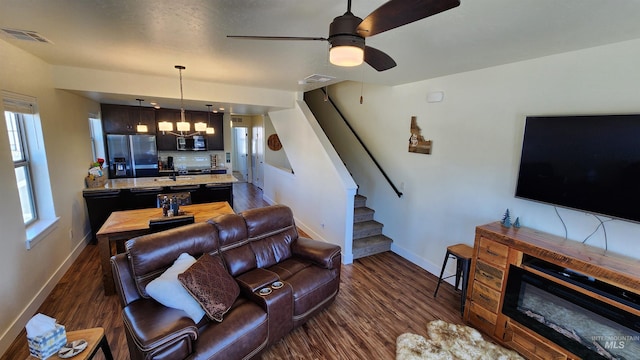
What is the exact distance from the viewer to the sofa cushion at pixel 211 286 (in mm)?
1965

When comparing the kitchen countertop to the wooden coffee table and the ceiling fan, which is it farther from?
the ceiling fan

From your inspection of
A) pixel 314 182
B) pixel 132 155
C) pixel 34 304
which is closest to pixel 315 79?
pixel 314 182

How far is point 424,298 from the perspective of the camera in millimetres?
3166

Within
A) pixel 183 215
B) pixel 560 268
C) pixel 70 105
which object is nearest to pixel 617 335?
pixel 560 268

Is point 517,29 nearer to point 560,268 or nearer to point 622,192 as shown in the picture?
point 622,192

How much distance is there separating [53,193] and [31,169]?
0.36 m

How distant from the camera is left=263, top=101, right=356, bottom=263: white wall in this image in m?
3.96

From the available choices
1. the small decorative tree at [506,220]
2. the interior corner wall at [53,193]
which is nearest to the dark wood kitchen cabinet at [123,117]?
the interior corner wall at [53,193]

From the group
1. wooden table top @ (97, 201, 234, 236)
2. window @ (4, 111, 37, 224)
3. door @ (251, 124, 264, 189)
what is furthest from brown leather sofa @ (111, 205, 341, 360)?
door @ (251, 124, 264, 189)

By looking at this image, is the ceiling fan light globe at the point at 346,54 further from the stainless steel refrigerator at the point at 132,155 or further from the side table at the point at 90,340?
the stainless steel refrigerator at the point at 132,155

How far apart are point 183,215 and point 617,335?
3.99 m

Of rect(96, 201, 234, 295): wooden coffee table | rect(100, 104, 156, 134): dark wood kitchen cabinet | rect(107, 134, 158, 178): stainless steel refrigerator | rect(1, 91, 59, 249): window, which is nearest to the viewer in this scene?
rect(1, 91, 59, 249): window

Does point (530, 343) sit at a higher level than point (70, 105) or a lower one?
lower

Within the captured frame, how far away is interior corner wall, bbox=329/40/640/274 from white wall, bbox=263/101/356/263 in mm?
852
